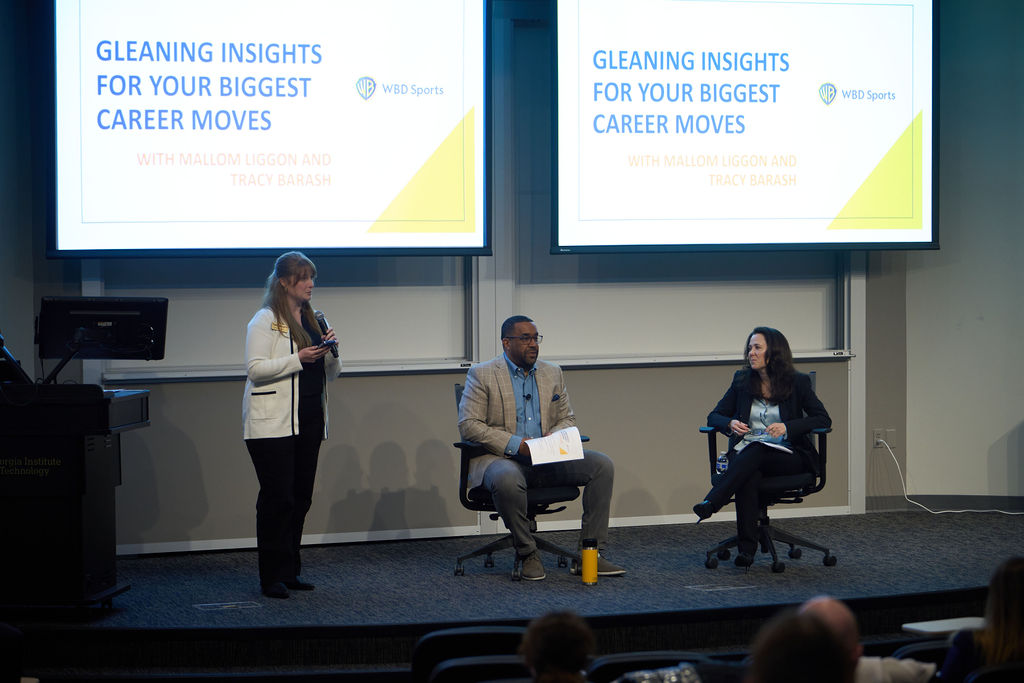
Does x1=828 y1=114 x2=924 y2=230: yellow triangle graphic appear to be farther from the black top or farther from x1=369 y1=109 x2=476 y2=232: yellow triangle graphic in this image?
the black top

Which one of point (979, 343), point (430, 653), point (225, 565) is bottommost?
point (225, 565)

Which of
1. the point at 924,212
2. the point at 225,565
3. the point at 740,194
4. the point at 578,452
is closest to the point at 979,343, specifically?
the point at 924,212

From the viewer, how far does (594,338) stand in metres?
5.69

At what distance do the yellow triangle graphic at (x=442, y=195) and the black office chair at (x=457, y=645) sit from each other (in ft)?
9.98

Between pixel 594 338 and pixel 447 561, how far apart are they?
1553 mm

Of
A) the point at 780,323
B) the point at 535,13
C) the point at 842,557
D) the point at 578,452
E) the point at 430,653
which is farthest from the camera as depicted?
the point at 780,323

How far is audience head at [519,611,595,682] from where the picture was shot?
1.85 metres

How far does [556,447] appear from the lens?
4453 mm

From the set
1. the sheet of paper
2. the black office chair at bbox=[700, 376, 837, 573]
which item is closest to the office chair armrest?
the black office chair at bbox=[700, 376, 837, 573]

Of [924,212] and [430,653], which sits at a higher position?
[924,212]

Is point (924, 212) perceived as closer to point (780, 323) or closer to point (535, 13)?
point (780, 323)

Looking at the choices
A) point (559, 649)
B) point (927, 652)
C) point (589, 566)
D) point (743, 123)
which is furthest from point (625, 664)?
point (743, 123)

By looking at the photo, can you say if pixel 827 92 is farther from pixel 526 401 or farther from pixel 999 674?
pixel 999 674

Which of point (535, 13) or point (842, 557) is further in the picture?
point (535, 13)
